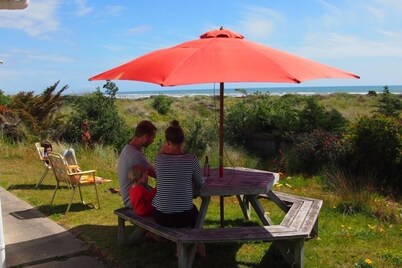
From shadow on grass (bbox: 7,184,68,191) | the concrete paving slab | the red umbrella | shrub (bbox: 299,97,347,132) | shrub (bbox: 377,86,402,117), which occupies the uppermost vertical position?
the red umbrella

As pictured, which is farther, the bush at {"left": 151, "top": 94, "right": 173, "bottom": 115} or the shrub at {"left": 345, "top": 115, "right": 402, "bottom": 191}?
the bush at {"left": 151, "top": 94, "right": 173, "bottom": 115}

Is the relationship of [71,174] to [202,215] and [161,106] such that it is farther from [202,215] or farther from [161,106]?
[161,106]

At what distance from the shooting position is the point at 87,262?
190 inches

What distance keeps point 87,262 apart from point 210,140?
9.30 metres

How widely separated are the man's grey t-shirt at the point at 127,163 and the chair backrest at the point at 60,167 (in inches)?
66.8

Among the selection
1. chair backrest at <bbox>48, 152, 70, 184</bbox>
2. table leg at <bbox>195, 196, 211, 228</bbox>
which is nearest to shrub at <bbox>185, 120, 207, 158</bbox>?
chair backrest at <bbox>48, 152, 70, 184</bbox>

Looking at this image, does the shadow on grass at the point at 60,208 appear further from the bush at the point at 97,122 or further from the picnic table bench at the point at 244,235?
the bush at the point at 97,122

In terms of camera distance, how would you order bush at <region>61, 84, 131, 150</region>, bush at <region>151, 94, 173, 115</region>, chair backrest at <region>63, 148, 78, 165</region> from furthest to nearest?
bush at <region>151, 94, 173, 115</region> → bush at <region>61, 84, 131, 150</region> → chair backrest at <region>63, 148, 78, 165</region>

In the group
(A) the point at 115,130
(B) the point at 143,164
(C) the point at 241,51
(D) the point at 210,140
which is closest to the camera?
(C) the point at 241,51

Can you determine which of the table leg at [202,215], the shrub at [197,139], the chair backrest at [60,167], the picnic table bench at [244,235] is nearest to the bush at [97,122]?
the shrub at [197,139]

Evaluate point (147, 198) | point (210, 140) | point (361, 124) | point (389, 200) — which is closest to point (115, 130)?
point (210, 140)

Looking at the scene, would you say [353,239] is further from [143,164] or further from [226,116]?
[226,116]

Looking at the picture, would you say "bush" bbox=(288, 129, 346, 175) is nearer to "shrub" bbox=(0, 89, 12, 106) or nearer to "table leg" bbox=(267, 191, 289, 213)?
"table leg" bbox=(267, 191, 289, 213)

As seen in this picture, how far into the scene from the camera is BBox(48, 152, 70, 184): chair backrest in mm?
6877
